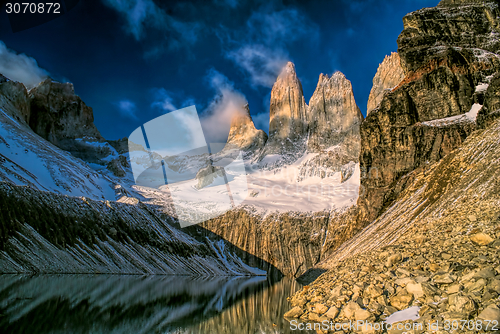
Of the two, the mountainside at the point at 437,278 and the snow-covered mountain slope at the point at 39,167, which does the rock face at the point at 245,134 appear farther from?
the mountainside at the point at 437,278

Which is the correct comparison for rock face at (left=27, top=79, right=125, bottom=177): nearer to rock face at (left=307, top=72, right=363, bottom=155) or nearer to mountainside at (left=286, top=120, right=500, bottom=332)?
rock face at (left=307, top=72, right=363, bottom=155)

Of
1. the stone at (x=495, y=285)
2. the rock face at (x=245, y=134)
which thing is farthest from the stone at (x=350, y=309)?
the rock face at (x=245, y=134)

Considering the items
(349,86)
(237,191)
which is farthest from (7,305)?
(349,86)

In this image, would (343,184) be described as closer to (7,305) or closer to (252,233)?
(252,233)

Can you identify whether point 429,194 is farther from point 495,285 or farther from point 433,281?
point 495,285

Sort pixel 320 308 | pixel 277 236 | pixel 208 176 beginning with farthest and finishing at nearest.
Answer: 1. pixel 208 176
2. pixel 277 236
3. pixel 320 308

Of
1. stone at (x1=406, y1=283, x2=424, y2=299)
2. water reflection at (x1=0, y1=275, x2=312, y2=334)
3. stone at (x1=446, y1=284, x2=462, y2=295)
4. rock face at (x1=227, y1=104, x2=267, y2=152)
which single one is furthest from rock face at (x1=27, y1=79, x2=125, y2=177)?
stone at (x1=446, y1=284, x2=462, y2=295)

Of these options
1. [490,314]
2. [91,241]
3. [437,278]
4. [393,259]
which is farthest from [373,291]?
[91,241]
